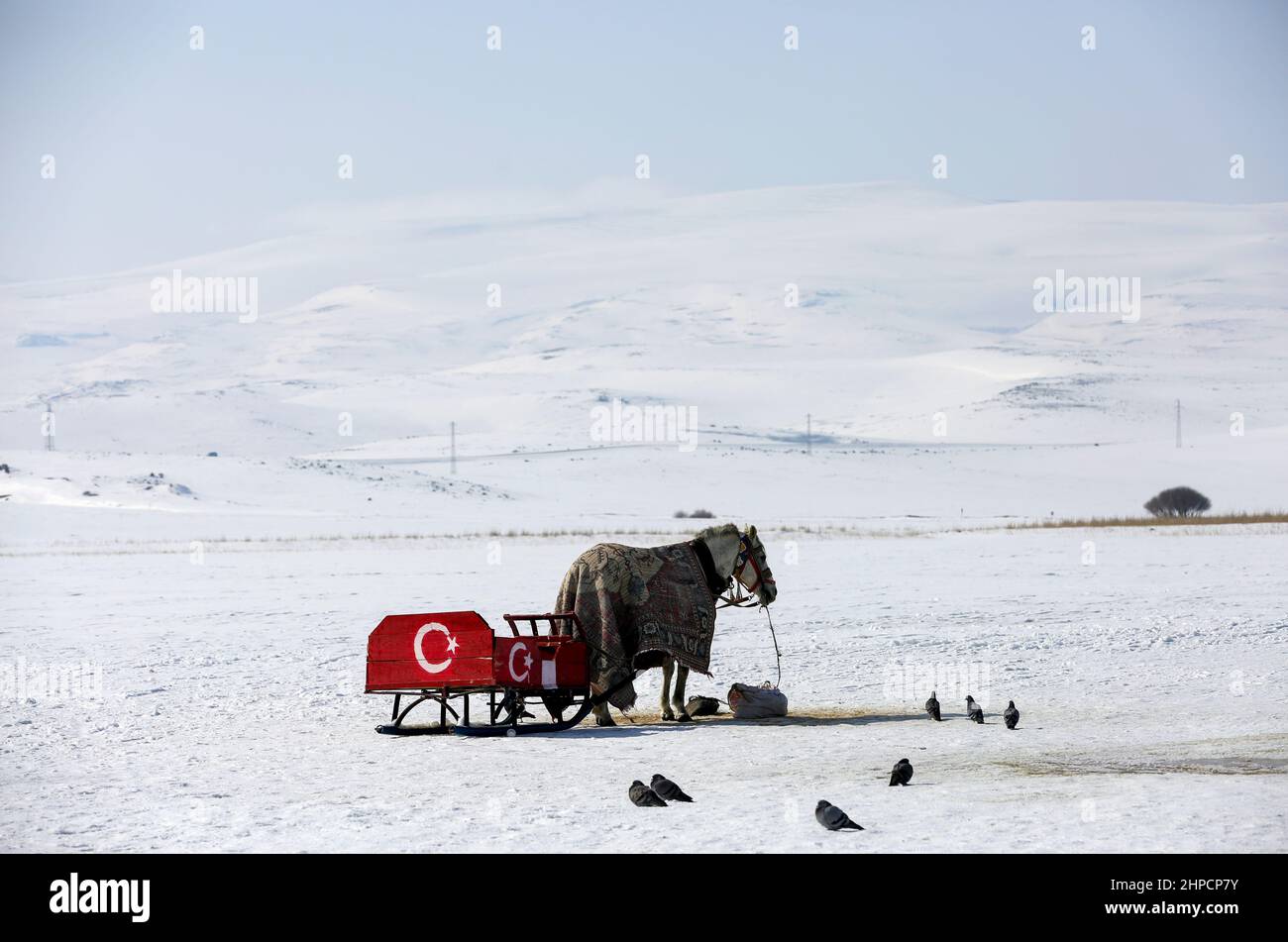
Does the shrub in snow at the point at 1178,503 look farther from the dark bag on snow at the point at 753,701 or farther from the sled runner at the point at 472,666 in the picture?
the sled runner at the point at 472,666

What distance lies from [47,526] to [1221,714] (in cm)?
3993

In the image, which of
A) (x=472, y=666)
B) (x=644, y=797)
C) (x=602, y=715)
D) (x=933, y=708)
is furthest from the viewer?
(x=602, y=715)

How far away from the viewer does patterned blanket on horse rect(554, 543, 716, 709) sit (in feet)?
50.9

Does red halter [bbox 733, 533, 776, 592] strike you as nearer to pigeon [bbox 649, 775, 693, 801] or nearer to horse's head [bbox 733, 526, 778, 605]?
horse's head [bbox 733, 526, 778, 605]

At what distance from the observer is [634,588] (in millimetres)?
15641

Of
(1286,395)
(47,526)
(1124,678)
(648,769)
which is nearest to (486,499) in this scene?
(47,526)

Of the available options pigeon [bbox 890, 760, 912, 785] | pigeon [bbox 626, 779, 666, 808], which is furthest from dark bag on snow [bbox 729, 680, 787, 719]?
pigeon [bbox 626, 779, 666, 808]

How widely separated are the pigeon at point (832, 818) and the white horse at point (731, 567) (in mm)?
5993

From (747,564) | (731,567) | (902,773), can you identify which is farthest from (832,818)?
(747,564)

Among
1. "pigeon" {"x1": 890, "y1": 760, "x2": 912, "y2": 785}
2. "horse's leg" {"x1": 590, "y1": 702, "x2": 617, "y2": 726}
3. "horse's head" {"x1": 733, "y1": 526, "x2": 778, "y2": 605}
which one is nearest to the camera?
"pigeon" {"x1": 890, "y1": 760, "x2": 912, "y2": 785}

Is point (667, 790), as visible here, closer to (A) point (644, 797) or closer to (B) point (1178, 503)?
(A) point (644, 797)

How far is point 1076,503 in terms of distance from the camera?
71.6 meters

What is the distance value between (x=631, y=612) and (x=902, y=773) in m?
4.38
